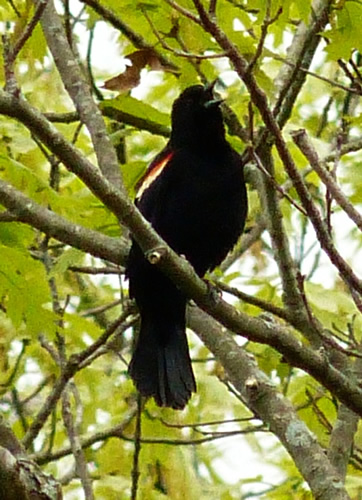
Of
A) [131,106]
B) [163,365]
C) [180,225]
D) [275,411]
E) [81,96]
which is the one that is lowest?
[275,411]

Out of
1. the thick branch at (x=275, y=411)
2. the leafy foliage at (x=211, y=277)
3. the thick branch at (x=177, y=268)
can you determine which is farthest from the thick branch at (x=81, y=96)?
the thick branch at (x=177, y=268)

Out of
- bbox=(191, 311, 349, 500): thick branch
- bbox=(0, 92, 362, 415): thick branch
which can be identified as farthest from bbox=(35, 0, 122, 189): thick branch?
bbox=(0, 92, 362, 415): thick branch

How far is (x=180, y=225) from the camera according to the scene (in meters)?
3.06

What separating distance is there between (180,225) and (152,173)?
0.18m

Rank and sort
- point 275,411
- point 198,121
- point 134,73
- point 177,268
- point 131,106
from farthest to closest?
point 198,121, point 131,106, point 275,411, point 134,73, point 177,268

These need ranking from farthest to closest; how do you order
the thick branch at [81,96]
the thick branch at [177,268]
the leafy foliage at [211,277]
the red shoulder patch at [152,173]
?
1. the red shoulder patch at [152,173]
2. the thick branch at [81,96]
3. the leafy foliage at [211,277]
4. the thick branch at [177,268]

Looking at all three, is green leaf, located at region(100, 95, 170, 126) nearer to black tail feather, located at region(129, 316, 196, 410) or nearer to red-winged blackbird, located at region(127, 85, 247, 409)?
red-winged blackbird, located at region(127, 85, 247, 409)

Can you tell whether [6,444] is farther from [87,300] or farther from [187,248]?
[87,300]

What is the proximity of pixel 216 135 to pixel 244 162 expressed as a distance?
0.28 m

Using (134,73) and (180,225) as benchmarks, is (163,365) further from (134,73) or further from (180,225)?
(134,73)

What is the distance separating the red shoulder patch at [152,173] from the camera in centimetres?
302

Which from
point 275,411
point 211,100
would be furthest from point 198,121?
point 275,411

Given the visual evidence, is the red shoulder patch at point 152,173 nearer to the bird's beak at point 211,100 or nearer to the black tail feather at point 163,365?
the bird's beak at point 211,100

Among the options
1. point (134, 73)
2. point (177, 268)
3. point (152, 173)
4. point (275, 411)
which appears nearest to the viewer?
point (177, 268)
